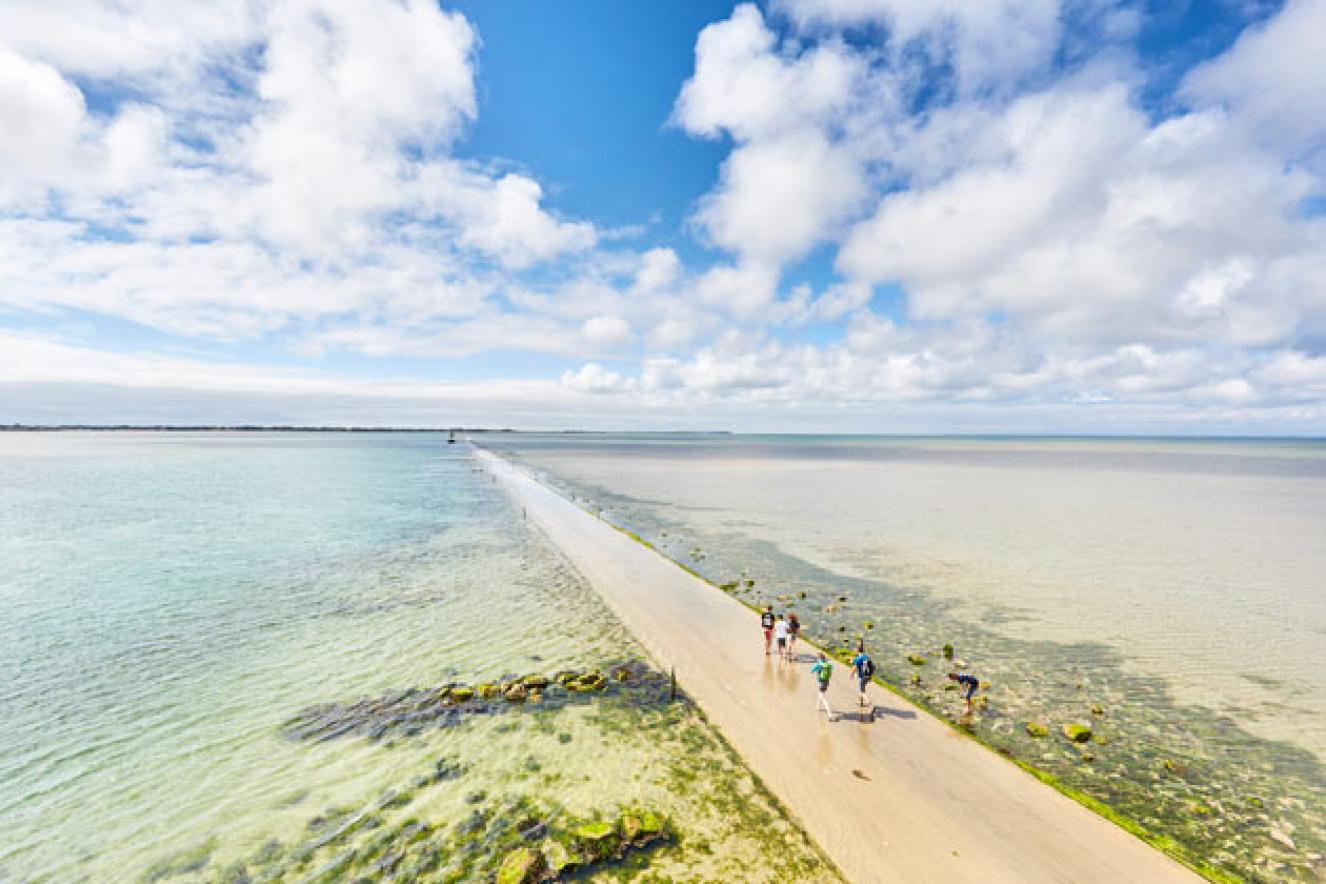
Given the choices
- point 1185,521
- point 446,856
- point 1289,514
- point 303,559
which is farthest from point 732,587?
point 1289,514

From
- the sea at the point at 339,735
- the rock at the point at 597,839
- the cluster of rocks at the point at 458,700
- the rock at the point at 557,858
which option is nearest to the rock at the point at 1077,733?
the sea at the point at 339,735

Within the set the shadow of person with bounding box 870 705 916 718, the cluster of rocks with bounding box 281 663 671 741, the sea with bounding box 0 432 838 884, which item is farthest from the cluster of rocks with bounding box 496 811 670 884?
the shadow of person with bounding box 870 705 916 718

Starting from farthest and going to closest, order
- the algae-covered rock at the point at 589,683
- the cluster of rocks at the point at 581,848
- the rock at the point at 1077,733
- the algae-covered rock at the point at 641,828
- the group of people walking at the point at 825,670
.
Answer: the algae-covered rock at the point at 589,683
the group of people walking at the point at 825,670
the rock at the point at 1077,733
the algae-covered rock at the point at 641,828
the cluster of rocks at the point at 581,848

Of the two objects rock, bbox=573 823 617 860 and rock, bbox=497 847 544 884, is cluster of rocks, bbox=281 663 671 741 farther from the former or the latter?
rock, bbox=497 847 544 884

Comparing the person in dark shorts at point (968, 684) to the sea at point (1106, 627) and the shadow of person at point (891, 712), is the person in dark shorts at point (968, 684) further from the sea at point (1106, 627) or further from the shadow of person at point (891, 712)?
the shadow of person at point (891, 712)

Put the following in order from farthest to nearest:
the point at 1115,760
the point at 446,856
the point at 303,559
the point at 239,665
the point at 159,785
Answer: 1. the point at 303,559
2. the point at 239,665
3. the point at 1115,760
4. the point at 159,785
5. the point at 446,856

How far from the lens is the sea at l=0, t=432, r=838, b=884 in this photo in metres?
12.6

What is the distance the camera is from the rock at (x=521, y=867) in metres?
11.6

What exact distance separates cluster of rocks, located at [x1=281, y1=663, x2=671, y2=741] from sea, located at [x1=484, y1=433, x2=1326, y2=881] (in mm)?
9959

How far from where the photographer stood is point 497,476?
341 ft

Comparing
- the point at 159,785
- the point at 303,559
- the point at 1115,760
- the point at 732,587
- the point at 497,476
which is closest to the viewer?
the point at 159,785

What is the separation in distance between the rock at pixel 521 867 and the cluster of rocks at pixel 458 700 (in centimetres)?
690

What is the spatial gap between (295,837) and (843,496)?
2826 inches

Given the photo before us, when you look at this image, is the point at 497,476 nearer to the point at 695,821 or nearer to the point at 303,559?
the point at 303,559
